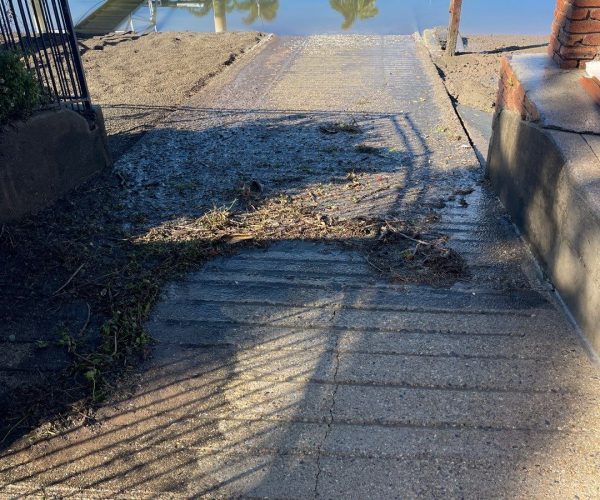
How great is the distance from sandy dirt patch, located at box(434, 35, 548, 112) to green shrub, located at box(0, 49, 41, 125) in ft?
23.0

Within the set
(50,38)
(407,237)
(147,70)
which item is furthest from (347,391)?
(147,70)

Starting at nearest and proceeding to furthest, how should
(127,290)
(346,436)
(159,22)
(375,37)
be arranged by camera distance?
(346,436) → (127,290) → (375,37) → (159,22)

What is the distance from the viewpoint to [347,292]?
13.9 feet

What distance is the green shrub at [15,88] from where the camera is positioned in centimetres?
500

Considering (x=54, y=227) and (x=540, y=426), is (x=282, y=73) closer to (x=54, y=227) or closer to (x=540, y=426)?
(x=54, y=227)

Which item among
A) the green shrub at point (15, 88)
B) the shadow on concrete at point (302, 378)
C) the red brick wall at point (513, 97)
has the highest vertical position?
the green shrub at point (15, 88)

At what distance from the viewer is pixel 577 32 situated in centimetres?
501

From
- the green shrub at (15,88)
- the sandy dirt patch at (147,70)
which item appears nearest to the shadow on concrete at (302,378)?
the green shrub at (15,88)

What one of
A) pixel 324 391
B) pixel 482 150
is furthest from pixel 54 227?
pixel 482 150

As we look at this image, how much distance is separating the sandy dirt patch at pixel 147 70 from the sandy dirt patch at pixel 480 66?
16.1ft

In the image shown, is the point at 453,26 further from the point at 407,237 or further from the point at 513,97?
the point at 407,237

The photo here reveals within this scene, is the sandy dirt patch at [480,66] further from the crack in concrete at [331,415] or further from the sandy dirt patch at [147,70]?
the crack in concrete at [331,415]

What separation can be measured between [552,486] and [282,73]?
10.3 metres

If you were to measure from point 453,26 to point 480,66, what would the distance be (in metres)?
1.25
